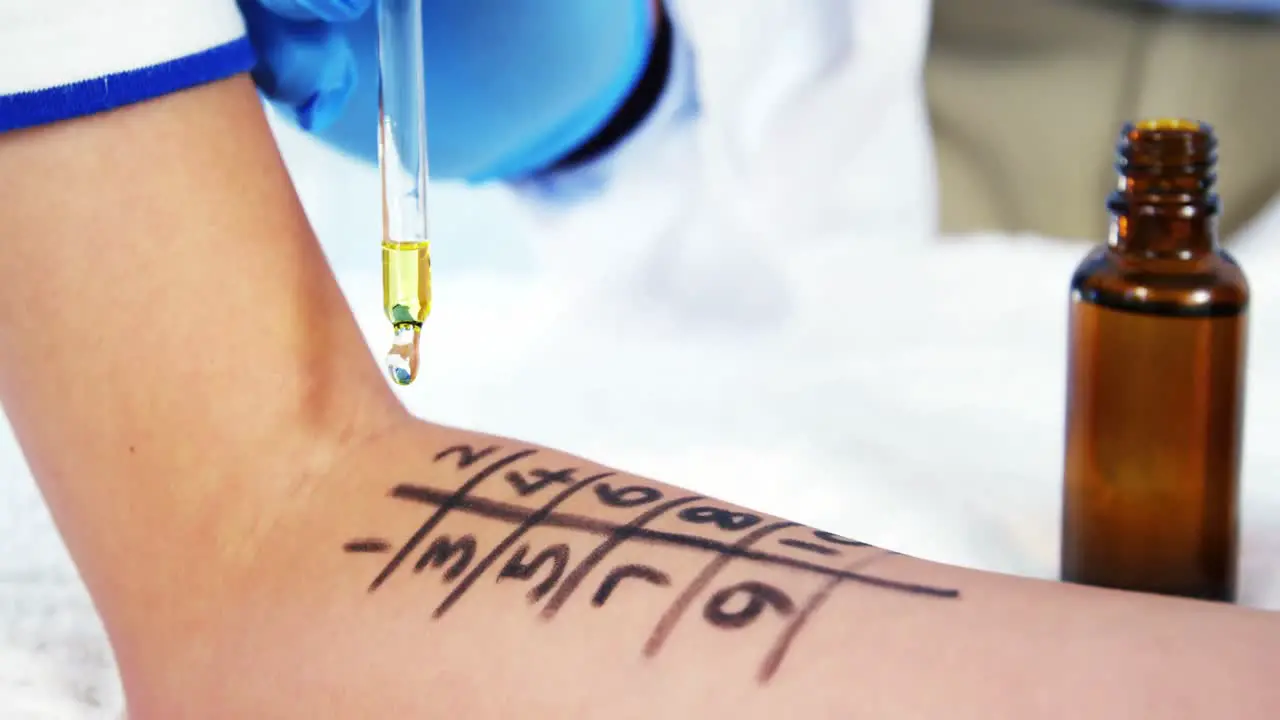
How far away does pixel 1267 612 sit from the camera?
0.39 meters

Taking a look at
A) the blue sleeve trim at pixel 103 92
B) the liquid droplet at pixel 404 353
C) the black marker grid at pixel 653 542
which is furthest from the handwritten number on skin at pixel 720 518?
the blue sleeve trim at pixel 103 92

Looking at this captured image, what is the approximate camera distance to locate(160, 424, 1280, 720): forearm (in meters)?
0.36

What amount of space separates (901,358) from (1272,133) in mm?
357

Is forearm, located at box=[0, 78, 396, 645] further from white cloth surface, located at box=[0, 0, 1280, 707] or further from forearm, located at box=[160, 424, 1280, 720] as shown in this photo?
white cloth surface, located at box=[0, 0, 1280, 707]

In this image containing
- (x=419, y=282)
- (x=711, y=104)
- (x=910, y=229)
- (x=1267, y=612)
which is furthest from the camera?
(x=910, y=229)

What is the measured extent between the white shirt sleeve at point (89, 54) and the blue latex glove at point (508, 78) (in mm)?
148

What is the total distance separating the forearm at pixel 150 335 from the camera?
0.46m

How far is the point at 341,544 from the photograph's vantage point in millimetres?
A: 464

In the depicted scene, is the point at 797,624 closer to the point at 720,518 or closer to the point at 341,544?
the point at 720,518

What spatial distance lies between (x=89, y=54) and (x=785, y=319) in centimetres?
55

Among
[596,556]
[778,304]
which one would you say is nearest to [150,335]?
[596,556]

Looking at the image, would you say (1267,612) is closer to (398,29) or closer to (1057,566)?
(1057,566)

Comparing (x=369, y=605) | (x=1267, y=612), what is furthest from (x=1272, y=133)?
(x=369, y=605)

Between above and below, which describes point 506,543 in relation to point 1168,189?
below
